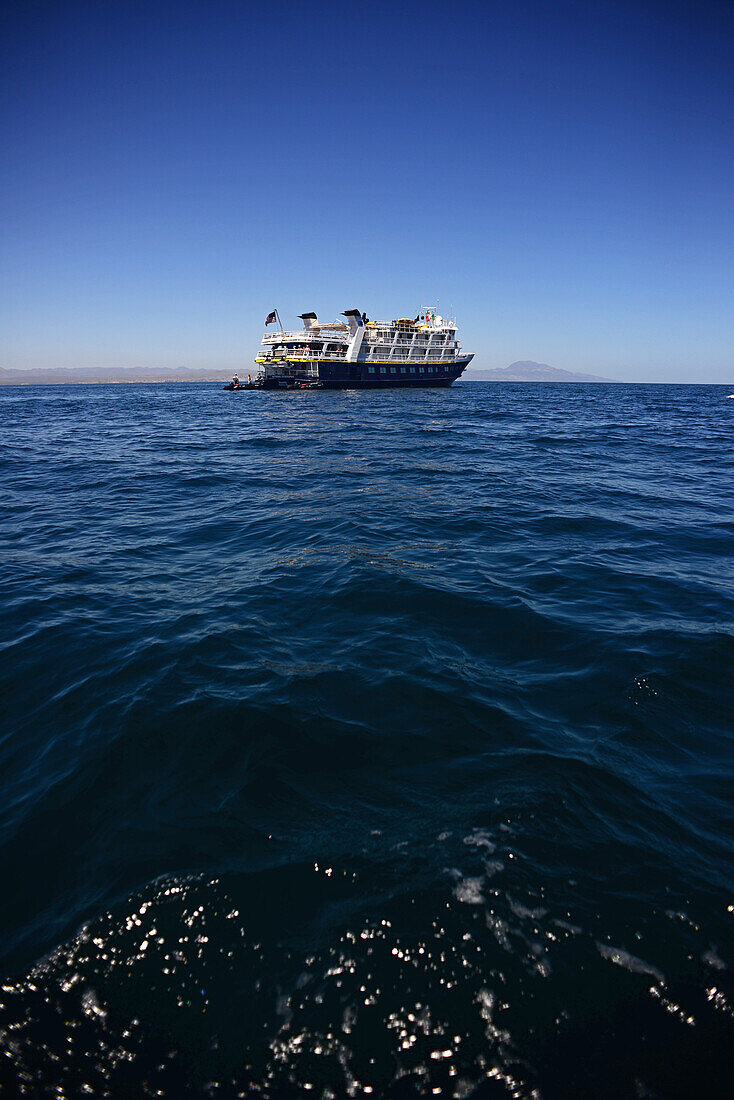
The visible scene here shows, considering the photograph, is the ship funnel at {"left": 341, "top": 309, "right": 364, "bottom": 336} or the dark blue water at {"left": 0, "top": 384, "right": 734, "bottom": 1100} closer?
the dark blue water at {"left": 0, "top": 384, "right": 734, "bottom": 1100}

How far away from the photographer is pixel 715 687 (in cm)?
550

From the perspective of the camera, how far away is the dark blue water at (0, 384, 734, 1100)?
262 cm

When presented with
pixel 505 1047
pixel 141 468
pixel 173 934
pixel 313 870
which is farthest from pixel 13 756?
pixel 141 468

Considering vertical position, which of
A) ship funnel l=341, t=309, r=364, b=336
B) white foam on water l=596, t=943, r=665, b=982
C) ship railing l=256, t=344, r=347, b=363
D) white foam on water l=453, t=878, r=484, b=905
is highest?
ship funnel l=341, t=309, r=364, b=336

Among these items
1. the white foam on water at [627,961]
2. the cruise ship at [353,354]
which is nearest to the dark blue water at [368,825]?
the white foam on water at [627,961]

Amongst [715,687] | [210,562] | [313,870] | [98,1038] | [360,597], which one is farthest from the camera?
[210,562]

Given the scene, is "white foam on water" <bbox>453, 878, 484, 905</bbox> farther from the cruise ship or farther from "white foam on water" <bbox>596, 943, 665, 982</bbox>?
the cruise ship

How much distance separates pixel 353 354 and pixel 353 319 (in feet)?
18.2

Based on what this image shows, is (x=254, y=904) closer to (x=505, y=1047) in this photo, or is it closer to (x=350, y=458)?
(x=505, y=1047)

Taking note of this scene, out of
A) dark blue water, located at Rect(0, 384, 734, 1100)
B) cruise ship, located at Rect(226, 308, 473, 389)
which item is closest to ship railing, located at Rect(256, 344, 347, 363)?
cruise ship, located at Rect(226, 308, 473, 389)

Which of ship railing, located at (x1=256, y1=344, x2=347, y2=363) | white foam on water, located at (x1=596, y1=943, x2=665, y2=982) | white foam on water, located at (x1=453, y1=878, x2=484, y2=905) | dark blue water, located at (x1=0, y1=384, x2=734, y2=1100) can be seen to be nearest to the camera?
dark blue water, located at (x1=0, y1=384, x2=734, y2=1100)

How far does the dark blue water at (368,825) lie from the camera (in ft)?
8.59

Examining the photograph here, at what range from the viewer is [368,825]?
3803mm

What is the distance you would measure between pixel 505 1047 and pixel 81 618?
24.6ft
